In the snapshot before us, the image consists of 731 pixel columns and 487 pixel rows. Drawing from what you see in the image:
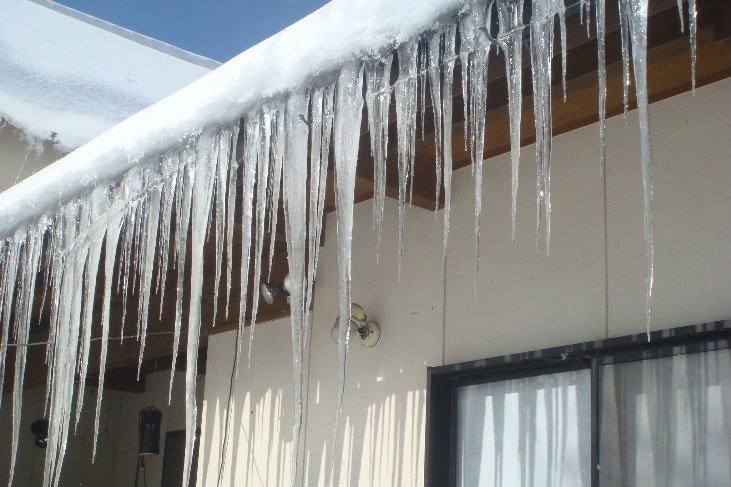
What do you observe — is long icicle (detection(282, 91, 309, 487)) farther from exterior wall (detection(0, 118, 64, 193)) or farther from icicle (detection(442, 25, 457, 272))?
exterior wall (detection(0, 118, 64, 193))

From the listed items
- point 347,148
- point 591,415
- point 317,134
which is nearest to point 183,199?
point 317,134

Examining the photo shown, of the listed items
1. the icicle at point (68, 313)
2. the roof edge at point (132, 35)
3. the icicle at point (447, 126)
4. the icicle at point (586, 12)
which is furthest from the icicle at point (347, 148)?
the roof edge at point (132, 35)

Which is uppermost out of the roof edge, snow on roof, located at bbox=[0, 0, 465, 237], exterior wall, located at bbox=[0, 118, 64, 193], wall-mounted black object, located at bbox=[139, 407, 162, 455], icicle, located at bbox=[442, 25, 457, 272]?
the roof edge

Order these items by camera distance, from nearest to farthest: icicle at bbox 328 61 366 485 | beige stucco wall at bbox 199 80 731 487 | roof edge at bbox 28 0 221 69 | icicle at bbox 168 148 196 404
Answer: icicle at bbox 328 61 366 485
beige stucco wall at bbox 199 80 731 487
icicle at bbox 168 148 196 404
roof edge at bbox 28 0 221 69

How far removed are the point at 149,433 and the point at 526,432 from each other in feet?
17.8

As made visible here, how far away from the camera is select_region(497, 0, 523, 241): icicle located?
2.27 metres

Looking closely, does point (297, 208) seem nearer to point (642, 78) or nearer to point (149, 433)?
point (642, 78)

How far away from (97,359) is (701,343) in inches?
245

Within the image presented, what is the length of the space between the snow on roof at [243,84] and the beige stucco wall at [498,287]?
54.0 inches

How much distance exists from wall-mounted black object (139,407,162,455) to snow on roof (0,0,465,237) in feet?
14.4

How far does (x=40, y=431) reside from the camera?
9594mm

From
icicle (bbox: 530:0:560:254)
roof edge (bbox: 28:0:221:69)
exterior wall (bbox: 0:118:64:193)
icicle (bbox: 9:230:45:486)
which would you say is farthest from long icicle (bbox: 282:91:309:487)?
roof edge (bbox: 28:0:221:69)

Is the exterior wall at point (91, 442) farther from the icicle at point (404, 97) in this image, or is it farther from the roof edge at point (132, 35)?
the icicle at point (404, 97)

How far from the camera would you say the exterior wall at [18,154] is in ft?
21.5
